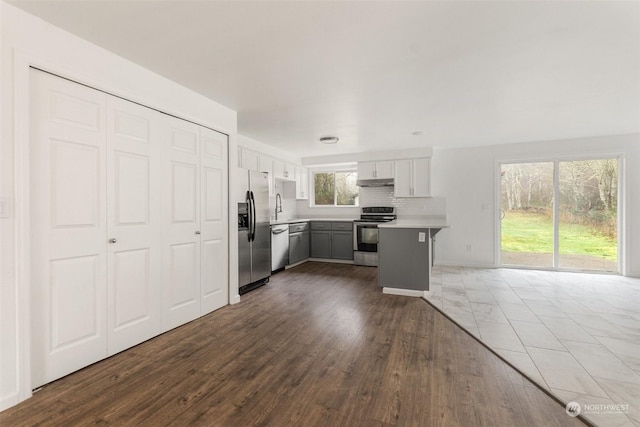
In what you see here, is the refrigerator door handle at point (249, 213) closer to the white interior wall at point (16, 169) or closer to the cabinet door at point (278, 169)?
the cabinet door at point (278, 169)

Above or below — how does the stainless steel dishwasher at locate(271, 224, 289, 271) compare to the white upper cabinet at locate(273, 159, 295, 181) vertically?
below

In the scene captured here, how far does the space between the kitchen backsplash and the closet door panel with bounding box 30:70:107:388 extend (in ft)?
17.1

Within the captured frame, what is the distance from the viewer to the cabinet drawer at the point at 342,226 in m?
6.22

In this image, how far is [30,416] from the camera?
5.41 ft

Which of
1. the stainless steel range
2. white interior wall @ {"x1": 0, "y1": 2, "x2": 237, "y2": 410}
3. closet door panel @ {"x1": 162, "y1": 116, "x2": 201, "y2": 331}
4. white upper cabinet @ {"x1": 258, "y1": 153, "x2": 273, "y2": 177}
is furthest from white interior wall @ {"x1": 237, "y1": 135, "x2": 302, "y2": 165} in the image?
white interior wall @ {"x1": 0, "y1": 2, "x2": 237, "y2": 410}

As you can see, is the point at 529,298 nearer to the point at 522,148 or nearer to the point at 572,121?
the point at 572,121

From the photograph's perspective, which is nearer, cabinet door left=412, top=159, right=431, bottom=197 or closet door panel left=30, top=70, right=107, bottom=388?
closet door panel left=30, top=70, right=107, bottom=388

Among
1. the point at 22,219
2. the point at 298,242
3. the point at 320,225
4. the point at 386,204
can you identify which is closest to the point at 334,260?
the point at 320,225

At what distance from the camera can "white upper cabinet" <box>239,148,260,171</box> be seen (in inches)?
191

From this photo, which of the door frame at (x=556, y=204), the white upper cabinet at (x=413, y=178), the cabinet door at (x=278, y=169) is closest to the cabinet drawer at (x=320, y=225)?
the cabinet door at (x=278, y=169)

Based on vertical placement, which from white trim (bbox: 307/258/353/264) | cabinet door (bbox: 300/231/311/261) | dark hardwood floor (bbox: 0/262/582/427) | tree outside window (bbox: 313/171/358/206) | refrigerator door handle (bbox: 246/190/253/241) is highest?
tree outside window (bbox: 313/171/358/206)

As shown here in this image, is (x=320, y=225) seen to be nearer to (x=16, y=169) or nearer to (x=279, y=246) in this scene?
(x=279, y=246)

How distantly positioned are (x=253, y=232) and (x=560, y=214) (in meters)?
5.40

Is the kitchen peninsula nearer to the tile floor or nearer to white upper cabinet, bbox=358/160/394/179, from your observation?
the tile floor
